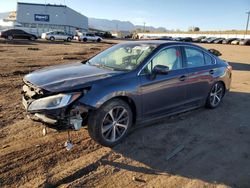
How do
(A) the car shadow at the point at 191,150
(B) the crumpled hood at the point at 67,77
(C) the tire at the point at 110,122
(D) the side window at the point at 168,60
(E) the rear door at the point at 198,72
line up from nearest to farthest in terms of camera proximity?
(A) the car shadow at the point at 191,150, (B) the crumpled hood at the point at 67,77, (C) the tire at the point at 110,122, (D) the side window at the point at 168,60, (E) the rear door at the point at 198,72

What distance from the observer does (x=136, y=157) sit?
4773mm

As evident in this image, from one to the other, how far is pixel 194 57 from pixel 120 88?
246 cm

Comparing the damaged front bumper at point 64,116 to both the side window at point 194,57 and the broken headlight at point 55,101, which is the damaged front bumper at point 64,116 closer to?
the broken headlight at point 55,101

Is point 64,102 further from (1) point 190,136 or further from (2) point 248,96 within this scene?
(2) point 248,96

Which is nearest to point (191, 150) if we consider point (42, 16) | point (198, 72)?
point (198, 72)

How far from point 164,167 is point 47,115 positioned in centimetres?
182

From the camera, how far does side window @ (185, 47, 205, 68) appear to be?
21.5 ft

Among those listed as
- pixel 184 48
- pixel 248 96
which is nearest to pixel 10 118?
pixel 184 48

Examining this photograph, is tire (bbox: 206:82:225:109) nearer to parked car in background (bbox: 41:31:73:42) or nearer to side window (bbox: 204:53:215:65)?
side window (bbox: 204:53:215:65)

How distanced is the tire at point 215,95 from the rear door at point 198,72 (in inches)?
10.6

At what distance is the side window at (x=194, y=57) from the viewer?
6.54 m

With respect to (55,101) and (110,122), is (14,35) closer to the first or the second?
(110,122)

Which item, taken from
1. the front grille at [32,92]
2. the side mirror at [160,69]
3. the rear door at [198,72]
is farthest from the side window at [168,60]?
the front grille at [32,92]

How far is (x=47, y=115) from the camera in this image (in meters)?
4.54
